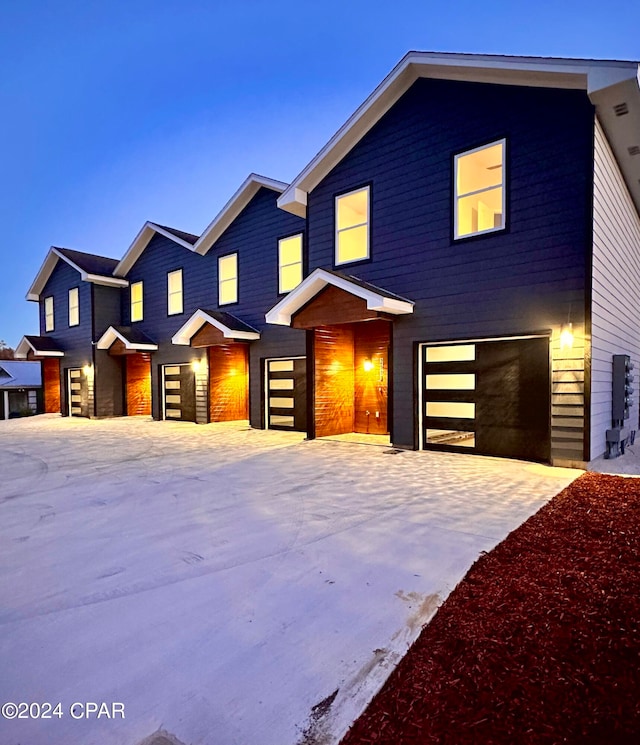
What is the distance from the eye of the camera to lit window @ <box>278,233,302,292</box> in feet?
39.2

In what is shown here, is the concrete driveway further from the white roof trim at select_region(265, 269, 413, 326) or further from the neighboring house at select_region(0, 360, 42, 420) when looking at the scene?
the neighboring house at select_region(0, 360, 42, 420)

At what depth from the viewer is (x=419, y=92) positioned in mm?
8547

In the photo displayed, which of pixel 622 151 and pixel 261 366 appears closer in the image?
pixel 622 151

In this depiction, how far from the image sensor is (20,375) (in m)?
24.5

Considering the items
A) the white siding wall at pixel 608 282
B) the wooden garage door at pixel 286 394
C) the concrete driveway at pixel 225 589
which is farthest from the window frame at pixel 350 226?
the concrete driveway at pixel 225 589

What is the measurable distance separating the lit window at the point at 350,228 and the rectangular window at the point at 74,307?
13.6 m

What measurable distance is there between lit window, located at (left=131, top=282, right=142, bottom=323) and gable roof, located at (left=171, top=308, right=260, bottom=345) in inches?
181

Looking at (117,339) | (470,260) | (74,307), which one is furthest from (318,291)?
(74,307)

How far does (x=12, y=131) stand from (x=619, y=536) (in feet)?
563

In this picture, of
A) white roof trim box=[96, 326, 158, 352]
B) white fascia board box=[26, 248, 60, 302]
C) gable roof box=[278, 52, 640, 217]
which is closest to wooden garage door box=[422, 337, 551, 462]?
gable roof box=[278, 52, 640, 217]

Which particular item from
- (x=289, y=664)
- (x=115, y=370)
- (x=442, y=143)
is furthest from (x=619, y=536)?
(x=115, y=370)

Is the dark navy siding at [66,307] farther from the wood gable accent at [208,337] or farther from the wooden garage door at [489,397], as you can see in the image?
the wooden garage door at [489,397]

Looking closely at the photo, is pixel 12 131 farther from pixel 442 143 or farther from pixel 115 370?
pixel 442 143

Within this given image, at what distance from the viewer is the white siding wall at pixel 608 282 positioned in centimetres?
696
